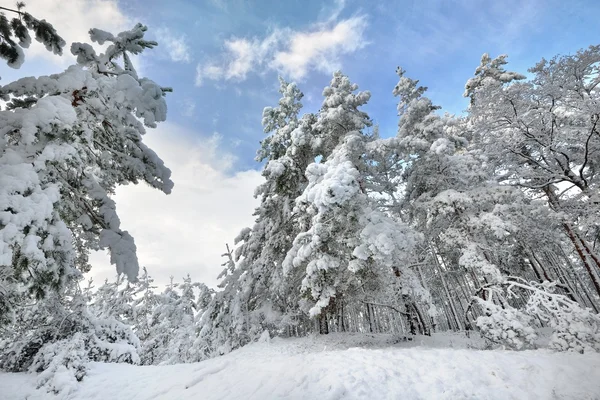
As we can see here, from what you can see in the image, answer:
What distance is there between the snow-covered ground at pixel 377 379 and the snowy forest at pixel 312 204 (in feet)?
4.90

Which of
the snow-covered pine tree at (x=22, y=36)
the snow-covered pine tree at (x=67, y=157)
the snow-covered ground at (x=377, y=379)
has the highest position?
the snow-covered pine tree at (x=22, y=36)

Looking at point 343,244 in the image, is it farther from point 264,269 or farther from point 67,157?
point 67,157

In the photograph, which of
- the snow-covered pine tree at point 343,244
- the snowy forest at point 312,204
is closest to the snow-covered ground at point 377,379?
the snowy forest at point 312,204

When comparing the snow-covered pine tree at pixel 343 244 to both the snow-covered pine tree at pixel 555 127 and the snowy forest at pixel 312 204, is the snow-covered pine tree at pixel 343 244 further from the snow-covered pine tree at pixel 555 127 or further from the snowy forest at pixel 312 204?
the snow-covered pine tree at pixel 555 127

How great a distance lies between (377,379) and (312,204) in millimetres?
5792

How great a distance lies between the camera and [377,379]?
205 inches

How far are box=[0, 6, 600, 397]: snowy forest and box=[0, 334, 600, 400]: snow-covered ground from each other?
1.49 m

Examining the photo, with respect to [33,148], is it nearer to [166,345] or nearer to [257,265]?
[257,265]

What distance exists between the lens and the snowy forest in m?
3.19

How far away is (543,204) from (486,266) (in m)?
4.37

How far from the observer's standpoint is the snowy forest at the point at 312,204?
319 cm

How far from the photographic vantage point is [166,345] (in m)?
25.8

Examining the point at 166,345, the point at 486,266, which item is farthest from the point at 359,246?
the point at 166,345

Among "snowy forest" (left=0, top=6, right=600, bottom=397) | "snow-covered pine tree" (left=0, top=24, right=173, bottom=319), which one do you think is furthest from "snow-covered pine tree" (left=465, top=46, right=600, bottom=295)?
"snow-covered pine tree" (left=0, top=24, right=173, bottom=319)
